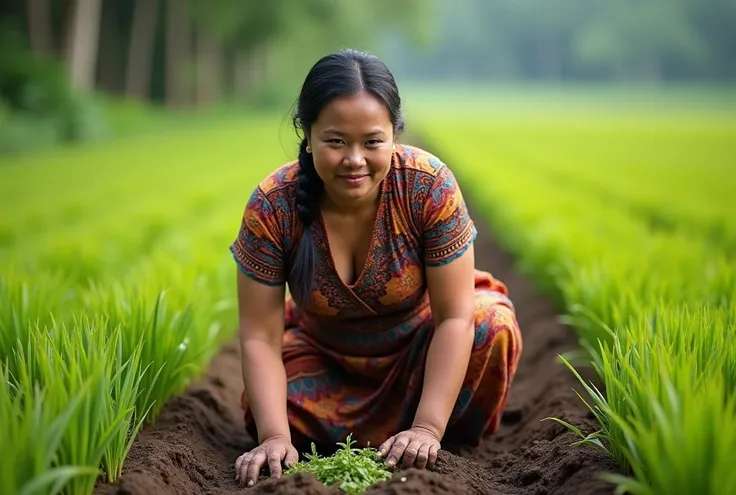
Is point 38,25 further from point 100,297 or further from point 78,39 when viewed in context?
point 100,297

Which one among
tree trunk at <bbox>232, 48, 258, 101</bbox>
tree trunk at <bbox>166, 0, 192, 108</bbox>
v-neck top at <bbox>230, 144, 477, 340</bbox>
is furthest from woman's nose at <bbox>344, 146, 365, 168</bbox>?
tree trunk at <bbox>232, 48, 258, 101</bbox>

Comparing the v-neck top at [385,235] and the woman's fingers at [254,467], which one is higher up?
the v-neck top at [385,235]

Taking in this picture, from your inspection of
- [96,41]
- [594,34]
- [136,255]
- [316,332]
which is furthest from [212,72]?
[594,34]

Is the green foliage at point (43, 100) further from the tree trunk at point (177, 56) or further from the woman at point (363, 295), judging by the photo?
the woman at point (363, 295)

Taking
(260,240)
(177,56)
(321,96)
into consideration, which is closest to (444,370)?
(260,240)

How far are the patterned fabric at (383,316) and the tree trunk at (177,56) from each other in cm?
2118

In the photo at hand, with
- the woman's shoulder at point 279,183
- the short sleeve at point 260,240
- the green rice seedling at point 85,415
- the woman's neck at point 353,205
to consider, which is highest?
the woman's shoulder at point 279,183

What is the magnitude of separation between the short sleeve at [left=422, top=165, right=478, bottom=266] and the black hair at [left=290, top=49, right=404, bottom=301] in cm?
20

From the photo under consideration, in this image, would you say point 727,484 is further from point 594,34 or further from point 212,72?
point 594,34

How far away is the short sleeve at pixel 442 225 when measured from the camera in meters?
2.44

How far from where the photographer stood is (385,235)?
2.50m

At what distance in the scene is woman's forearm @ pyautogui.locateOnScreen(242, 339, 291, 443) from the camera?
2381 mm

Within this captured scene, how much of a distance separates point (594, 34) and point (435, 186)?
5702cm

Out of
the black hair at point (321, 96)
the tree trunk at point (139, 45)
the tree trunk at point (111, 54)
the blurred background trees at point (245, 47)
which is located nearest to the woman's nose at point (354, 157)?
the black hair at point (321, 96)
